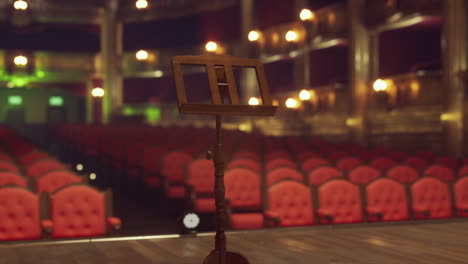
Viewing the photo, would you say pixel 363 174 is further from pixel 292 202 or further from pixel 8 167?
pixel 8 167

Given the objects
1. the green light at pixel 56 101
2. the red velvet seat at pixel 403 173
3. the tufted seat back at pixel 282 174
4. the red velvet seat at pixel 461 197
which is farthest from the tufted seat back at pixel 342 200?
the green light at pixel 56 101

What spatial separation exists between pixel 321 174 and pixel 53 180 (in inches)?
138

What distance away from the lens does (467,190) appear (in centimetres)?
760

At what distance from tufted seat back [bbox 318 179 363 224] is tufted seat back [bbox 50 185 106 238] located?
2.40 meters

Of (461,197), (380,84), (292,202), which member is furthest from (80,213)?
(380,84)

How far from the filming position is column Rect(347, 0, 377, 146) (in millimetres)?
16781

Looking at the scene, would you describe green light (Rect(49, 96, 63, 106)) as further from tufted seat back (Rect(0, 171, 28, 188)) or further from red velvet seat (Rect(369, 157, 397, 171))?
tufted seat back (Rect(0, 171, 28, 188))

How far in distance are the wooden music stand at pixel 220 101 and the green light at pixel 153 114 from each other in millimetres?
25980

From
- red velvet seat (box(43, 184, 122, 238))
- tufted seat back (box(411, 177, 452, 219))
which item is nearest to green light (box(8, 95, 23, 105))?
red velvet seat (box(43, 184, 122, 238))

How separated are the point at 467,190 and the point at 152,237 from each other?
4.08 metres

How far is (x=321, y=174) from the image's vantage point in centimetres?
856

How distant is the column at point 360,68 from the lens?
55.1 feet

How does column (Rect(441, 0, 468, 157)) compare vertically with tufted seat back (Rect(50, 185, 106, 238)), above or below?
above

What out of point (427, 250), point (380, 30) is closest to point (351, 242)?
point (427, 250)
